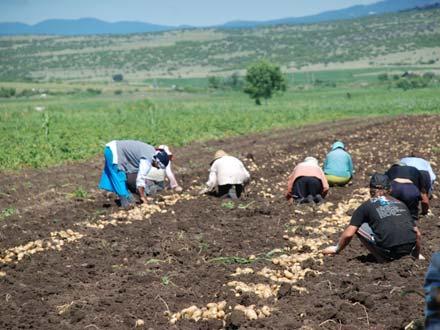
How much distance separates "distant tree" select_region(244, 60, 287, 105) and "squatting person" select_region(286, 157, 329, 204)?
193ft

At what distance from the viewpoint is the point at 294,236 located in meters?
9.84

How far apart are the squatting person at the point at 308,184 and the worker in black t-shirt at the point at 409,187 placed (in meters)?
1.79

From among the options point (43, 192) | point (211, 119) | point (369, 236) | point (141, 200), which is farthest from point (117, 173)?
point (211, 119)

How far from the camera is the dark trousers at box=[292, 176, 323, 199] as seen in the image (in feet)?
38.9

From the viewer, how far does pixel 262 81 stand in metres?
71.3

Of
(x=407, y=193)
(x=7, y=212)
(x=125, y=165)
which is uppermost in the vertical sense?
(x=407, y=193)

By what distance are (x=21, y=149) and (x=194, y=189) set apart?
8606 millimetres

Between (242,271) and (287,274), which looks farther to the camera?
(242,271)

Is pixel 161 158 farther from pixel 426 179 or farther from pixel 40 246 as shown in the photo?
pixel 426 179

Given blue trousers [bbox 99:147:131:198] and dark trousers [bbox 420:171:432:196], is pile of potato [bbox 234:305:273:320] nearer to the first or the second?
dark trousers [bbox 420:171:432:196]

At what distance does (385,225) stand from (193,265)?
2363 millimetres

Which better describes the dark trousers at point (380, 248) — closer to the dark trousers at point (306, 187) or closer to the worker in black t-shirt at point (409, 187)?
the worker in black t-shirt at point (409, 187)

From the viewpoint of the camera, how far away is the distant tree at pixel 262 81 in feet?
232

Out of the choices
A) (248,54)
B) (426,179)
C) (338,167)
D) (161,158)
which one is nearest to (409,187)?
(426,179)
